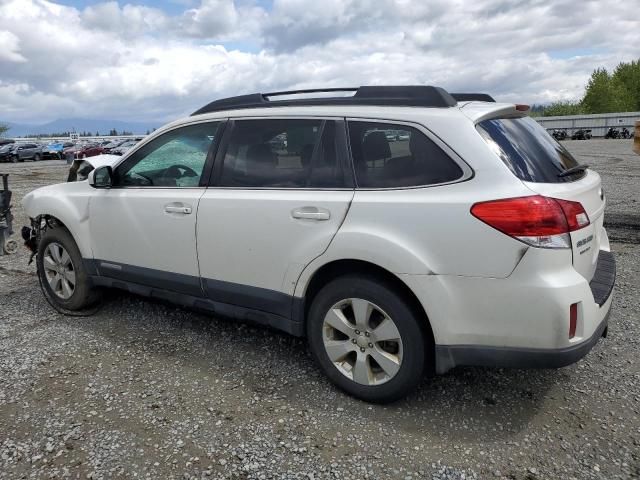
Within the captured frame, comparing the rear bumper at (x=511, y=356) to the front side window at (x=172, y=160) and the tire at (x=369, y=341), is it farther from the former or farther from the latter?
the front side window at (x=172, y=160)

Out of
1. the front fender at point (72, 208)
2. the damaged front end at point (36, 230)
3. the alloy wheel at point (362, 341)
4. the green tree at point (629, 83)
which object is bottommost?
the alloy wheel at point (362, 341)

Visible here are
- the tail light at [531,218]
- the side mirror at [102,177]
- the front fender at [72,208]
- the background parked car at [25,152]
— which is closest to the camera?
the tail light at [531,218]

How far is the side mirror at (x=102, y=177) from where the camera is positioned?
416 centimetres

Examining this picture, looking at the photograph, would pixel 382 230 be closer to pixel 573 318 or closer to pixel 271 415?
pixel 573 318

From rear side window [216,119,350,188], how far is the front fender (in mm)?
1532

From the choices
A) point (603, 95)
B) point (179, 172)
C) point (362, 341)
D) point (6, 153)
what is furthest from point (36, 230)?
point (603, 95)

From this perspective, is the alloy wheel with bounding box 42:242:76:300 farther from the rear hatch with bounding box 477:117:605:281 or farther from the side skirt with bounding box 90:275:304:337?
the rear hatch with bounding box 477:117:605:281

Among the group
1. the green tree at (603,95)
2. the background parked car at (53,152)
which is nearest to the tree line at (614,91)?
the green tree at (603,95)

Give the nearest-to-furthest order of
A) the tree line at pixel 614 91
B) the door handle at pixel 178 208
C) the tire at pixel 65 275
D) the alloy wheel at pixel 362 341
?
the alloy wheel at pixel 362 341 → the door handle at pixel 178 208 → the tire at pixel 65 275 → the tree line at pixel 614 91

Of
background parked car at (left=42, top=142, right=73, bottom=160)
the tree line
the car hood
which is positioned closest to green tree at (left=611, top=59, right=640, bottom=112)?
the tree line

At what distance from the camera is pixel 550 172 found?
2.73m

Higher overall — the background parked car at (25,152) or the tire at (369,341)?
the background parked car at (25,152)

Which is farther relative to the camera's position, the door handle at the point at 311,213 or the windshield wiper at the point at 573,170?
the door handle at the point at 311,213

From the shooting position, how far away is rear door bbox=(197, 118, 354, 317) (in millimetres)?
3033
